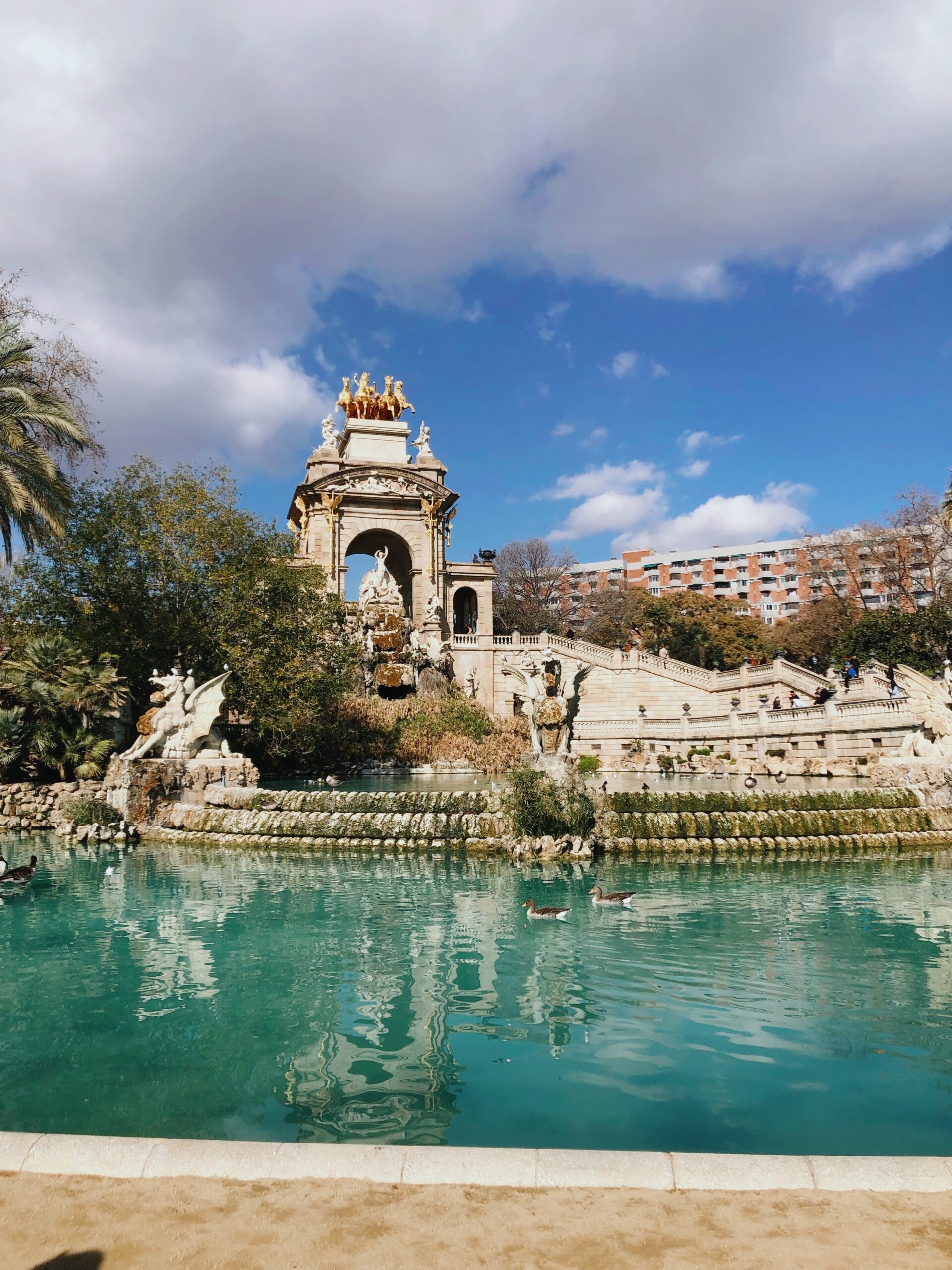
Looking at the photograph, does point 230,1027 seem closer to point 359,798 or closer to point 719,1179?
point 719,1179

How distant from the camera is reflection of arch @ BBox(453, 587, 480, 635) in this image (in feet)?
162

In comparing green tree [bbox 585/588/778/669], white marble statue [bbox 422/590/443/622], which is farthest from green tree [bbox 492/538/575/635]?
white marble statue [bbox 422/590/443/622]

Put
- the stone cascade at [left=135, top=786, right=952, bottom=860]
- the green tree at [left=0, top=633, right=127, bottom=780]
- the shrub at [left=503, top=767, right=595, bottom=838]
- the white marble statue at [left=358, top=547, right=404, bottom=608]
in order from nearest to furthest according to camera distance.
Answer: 1. the shrub at [left=503, top=767, right=595, bottom=838]
2. the stone cascade at [left=135, top=786, right=952, bottom=860]
3. the green tree at [left=0, top=633, right=127, bottom=780]
4. the white marble statue at [left=358, top=547, right=404, bottom=608]

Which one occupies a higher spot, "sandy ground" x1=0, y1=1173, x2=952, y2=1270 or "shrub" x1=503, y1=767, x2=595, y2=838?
"shrub" x1=503, y1=767, x2=595, y2=838

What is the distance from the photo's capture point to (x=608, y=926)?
940 cm

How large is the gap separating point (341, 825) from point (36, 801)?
694 cm

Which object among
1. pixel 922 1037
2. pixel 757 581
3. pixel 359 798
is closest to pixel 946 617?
pixel 359 798

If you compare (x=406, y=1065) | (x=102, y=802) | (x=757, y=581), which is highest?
(x=757, y=581)

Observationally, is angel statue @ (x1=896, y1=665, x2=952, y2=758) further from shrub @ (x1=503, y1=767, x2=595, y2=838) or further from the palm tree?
the palm tree

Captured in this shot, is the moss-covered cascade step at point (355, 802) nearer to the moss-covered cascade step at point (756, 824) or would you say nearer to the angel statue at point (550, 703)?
the angel statue at point (550, 703)

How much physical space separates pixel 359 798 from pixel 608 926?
8200mm

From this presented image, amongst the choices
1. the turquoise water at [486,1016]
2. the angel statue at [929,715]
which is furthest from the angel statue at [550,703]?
the angel statue at [929,715]

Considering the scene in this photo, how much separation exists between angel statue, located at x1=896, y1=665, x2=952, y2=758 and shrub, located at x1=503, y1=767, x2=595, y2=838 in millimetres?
7901

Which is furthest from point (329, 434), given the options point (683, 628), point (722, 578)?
point (722, 578)
